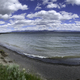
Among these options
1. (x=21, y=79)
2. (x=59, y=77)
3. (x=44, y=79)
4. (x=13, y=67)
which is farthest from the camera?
(x=59, y=77)

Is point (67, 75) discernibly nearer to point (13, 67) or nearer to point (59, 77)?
point (59, 77)

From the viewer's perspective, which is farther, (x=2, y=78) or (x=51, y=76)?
(x=51, y=76)

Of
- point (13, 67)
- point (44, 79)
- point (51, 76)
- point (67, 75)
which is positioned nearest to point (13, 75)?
point (13, 67)

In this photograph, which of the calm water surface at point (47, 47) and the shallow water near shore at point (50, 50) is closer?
the shallow water near shore at point (50, 50)

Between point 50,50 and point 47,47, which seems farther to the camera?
point 47,47

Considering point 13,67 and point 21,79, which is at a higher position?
point 13,67

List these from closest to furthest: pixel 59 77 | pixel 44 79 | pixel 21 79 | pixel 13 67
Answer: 1. pixel 21 79
2. pixel 13 67
3. pixel 44 79
4. pixel 59 77

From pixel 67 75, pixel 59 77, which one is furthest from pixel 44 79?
pixel 67 75

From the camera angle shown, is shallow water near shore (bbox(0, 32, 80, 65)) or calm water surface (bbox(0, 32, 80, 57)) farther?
calm water surface (bbox(0, 32, 80, 57))

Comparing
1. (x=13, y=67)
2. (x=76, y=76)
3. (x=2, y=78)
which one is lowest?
(x=76, y=76)

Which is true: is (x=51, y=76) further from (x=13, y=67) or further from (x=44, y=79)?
(x=13, y=67)

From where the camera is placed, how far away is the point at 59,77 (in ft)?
27.9

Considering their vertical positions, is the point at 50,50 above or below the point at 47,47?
below

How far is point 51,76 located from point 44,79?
1037 mm
